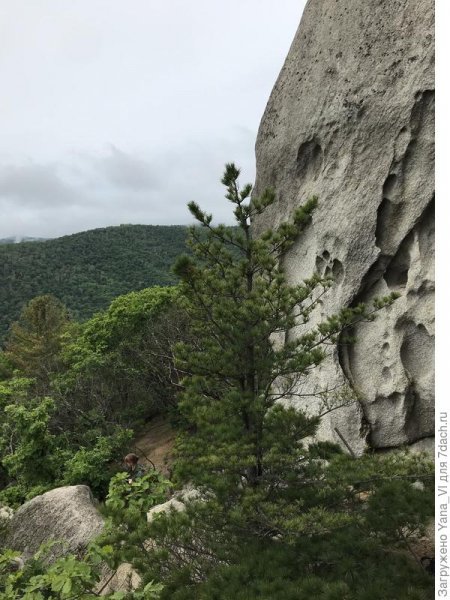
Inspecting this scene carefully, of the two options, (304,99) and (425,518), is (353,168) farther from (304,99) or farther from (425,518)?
(425,518)

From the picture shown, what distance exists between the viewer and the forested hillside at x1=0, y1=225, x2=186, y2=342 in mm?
55875

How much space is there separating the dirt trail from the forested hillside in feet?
92.3

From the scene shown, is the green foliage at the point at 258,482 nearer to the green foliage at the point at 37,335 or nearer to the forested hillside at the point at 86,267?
the green foliage at the point at 37,335

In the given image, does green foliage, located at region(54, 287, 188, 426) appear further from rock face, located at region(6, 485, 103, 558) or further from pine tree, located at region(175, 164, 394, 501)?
pine tree, located at region(175, 164, 394, 501)

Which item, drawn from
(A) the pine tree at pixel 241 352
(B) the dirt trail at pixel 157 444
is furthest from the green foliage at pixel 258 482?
(B) the dirt trail at pixel 157 444

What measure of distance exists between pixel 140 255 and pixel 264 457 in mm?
61115

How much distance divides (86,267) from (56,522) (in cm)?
5551

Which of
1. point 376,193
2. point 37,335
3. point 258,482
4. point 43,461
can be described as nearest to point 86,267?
point 37,335

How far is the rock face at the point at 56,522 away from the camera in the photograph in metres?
10.1

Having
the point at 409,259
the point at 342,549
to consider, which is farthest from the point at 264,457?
the point at 409,259

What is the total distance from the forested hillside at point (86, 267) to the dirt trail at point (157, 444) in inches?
1108

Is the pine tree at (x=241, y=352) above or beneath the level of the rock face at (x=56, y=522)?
above

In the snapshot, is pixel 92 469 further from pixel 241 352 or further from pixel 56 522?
pixel 241 352

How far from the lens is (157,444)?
2038cm
